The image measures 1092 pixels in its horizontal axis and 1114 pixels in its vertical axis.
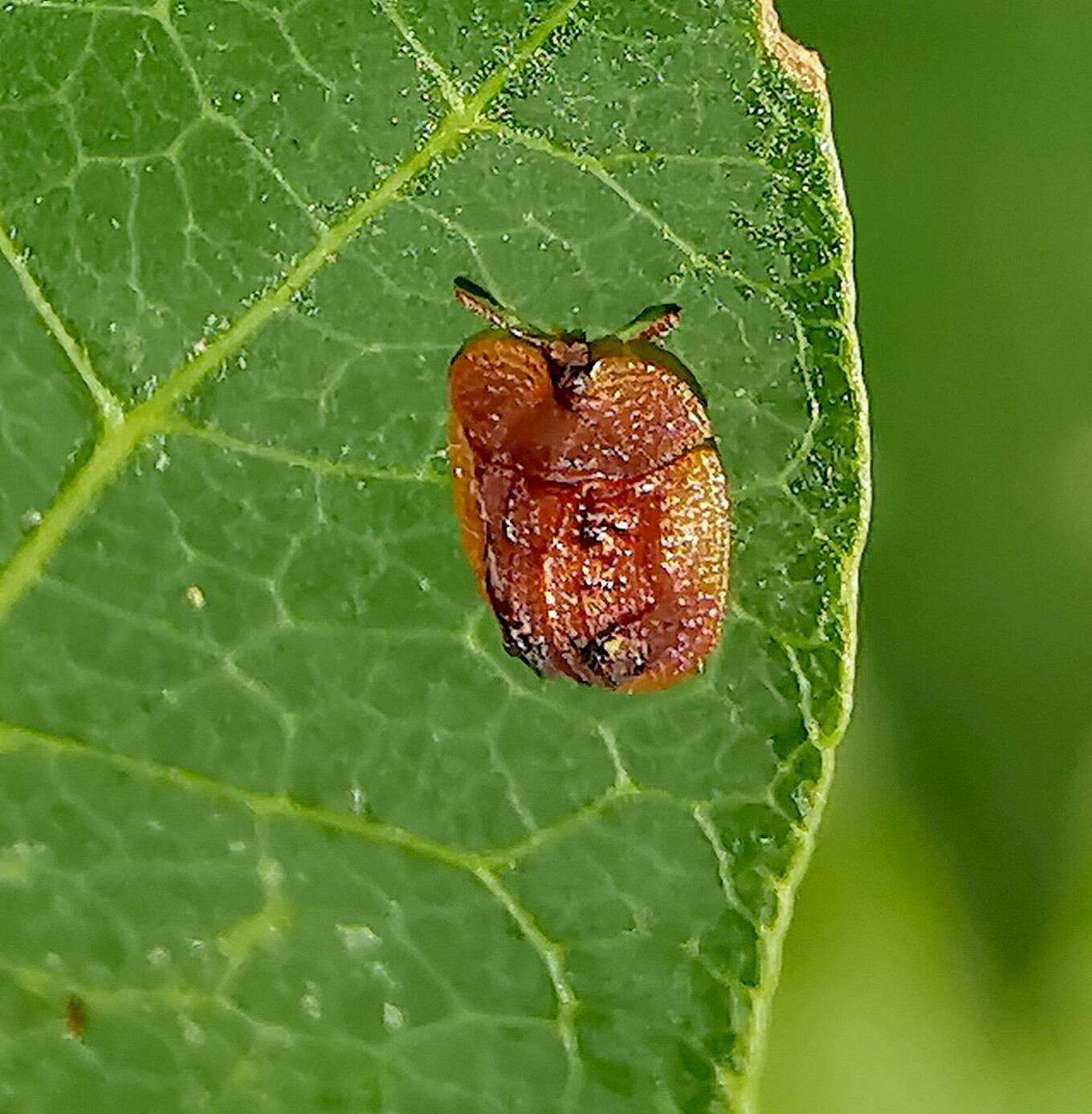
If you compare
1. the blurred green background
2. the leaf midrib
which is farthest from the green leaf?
the blurred green background

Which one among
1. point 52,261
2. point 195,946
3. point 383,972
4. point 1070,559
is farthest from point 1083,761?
point 52,261

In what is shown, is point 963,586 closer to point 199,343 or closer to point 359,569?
point 359,569

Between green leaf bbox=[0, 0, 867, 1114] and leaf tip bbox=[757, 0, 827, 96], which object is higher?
leaf tip bbox=[757, 0, 827, 96]

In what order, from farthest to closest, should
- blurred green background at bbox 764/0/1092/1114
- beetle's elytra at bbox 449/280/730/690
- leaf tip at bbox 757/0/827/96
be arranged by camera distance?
1. blurred green background at bbox 764/0/1092/1114
2. beetle's elytra at bbox 449/280/730/690
3. leaf tip at bbox 757/0/827/96

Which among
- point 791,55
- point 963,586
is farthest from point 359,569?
point 963,586

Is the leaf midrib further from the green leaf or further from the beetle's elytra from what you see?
the beetle's elytra

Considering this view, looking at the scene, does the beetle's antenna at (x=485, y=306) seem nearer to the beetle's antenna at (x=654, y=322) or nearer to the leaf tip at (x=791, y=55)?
the beetle's antenna at (x=654, y=322)

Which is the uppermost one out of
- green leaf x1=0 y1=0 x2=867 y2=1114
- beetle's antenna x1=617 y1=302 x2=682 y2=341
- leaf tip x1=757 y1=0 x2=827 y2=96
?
leaf tip x1=757 y1=0 x2=827 y2=96

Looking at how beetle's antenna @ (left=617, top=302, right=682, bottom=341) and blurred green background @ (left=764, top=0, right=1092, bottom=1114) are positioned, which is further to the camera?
blurred green background @ (left=764, top=0, right=1092, bottom=1114)

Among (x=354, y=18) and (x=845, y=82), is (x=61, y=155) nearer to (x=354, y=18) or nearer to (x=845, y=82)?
(x=354, y=18)
